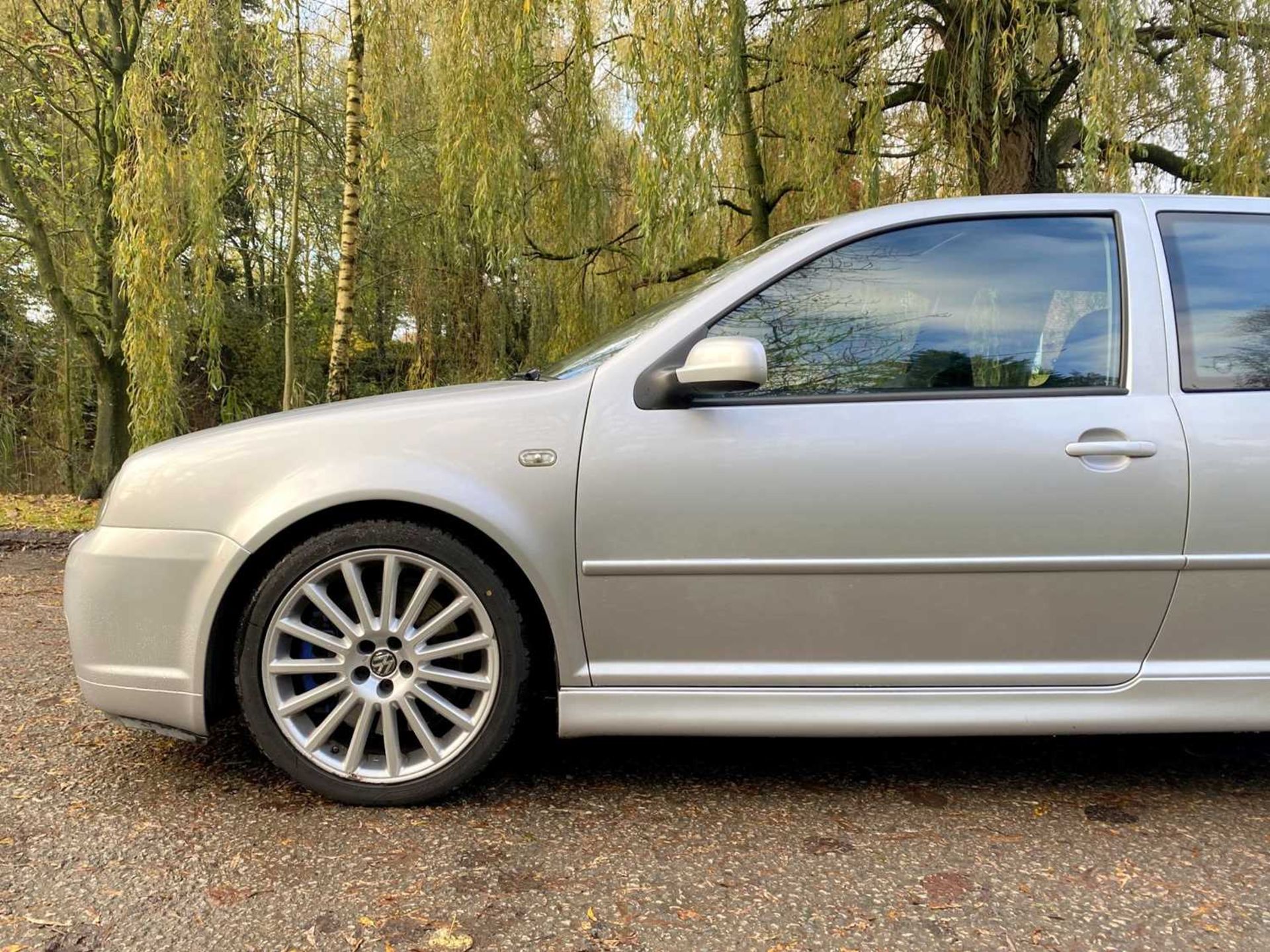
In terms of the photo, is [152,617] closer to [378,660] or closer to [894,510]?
[378,660]

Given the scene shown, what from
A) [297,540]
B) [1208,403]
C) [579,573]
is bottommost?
[579,573]

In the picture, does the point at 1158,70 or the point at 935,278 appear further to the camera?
the point at 1158,70

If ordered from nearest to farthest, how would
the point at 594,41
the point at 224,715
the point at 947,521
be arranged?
the point at 947,521 → the point at 224,715 → the point at 594,41

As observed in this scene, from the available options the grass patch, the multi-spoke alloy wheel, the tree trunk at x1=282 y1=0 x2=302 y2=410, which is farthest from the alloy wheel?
the tree trunk at x1=282 y1=0 x2=302 y2=410

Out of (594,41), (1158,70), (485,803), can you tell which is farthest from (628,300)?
(485,803)

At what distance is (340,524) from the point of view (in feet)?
7.16

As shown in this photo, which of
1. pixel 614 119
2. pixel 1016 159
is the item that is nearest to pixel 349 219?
pixel 614 119

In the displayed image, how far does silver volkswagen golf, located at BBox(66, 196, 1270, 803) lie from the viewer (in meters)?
2.08

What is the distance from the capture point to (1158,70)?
6141 millimetres

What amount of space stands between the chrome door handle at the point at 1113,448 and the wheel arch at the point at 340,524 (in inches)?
55.5

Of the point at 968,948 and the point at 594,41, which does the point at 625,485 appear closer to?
the point at 968,948

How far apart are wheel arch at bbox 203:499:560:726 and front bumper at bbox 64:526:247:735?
0.04 m

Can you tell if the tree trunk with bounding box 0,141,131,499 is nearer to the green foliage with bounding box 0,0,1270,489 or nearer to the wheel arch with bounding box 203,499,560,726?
the green foliage with bounding box 0,0,1270,489

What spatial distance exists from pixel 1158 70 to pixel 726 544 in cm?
632
